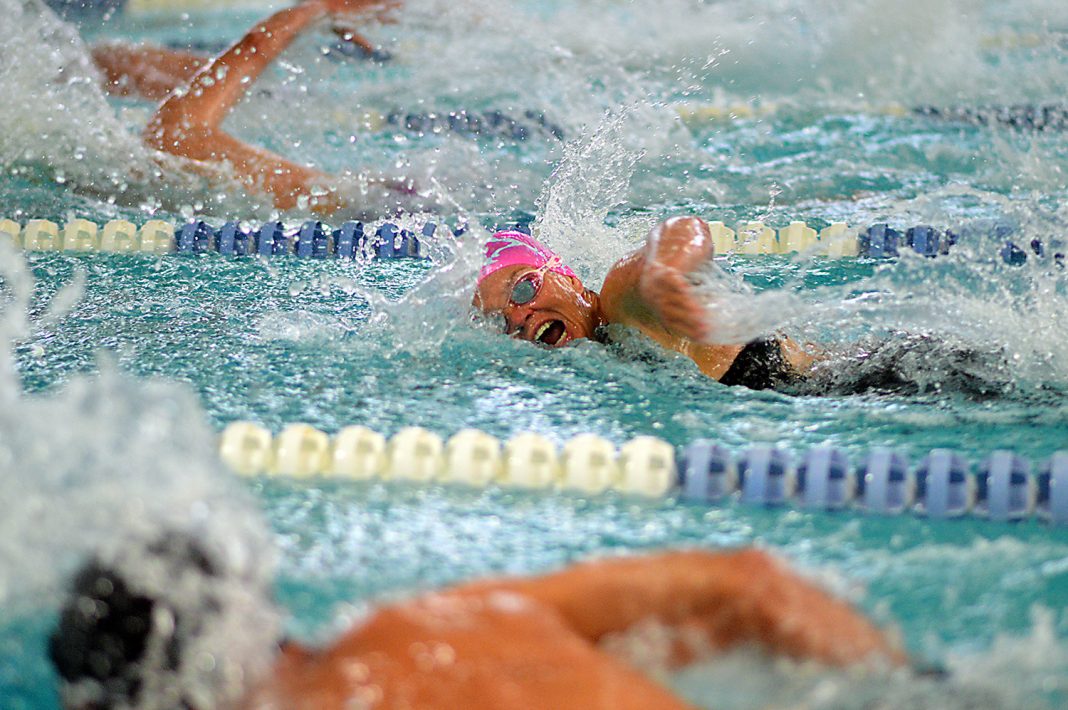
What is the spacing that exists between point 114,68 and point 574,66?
2074mm

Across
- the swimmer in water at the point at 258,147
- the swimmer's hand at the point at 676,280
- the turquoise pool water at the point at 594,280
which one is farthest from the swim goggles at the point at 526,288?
the swimmer in water at the point at 258,147

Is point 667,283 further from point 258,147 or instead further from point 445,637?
point 258,147

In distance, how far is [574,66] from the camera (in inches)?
212

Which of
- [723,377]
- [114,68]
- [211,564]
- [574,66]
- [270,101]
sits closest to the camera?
[211,564]

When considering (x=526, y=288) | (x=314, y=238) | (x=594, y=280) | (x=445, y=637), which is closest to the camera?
(x=445, y=637)

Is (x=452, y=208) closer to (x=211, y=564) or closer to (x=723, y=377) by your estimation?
(x=723, y=377)

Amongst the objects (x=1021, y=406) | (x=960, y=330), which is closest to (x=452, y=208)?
(x=960, y=330)

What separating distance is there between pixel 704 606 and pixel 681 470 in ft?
2.53

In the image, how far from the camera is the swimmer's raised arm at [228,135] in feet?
12.5

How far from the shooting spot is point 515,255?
8.36 feet

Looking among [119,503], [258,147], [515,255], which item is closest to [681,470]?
[515,255]

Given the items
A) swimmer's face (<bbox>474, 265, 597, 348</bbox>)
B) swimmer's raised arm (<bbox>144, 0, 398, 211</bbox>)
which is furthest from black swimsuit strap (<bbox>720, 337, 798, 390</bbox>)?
swimmer's raised arm (<bbox>144, 0, 398, 211</bbox>)

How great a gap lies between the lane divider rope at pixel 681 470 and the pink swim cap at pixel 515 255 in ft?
1.80

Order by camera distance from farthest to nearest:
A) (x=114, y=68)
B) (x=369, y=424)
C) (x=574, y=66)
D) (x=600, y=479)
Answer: (x=574, y=66) → (x=114, y=68) → (x=369, y=424) → (x=600, y=479)
